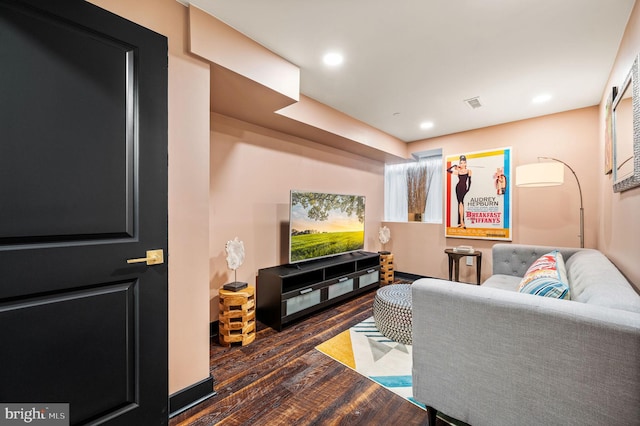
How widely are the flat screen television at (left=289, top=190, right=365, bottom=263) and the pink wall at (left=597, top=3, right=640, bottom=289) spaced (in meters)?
2.58

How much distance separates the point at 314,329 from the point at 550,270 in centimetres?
206

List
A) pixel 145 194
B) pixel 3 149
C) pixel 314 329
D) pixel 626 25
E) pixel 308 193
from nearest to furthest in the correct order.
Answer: pixel 3 149
pixel 145 194
pixel 626 25
pixel 314 329
pixel 308 193

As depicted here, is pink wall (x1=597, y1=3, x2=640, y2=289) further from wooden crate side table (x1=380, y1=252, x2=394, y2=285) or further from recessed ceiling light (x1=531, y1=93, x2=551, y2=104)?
wooden crate side table (x1=380, y1=252, x2=394, y2=285)

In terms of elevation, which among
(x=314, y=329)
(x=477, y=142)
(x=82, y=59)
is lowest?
(x=314, y=329)

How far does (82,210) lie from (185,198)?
0.56m

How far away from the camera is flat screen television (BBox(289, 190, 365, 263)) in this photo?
3.09 meters

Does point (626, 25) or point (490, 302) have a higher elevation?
point (626, 25)

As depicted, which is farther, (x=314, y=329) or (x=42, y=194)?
(x=314, y=329)

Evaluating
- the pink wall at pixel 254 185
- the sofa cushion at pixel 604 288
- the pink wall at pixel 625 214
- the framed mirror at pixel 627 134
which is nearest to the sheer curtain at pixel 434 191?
the pink wall at pixel 254 185

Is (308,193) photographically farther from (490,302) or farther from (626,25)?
(626,25)

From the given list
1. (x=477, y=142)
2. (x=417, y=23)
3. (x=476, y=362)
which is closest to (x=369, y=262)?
(x=477, y=142)

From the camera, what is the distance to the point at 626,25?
1.84 metres

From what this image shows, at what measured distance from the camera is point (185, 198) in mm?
1707

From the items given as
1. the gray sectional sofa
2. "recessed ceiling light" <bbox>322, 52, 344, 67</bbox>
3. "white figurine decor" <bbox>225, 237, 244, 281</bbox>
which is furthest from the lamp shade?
"white figurine decor" <bbox>225, 237, 244, 281</bbox>
